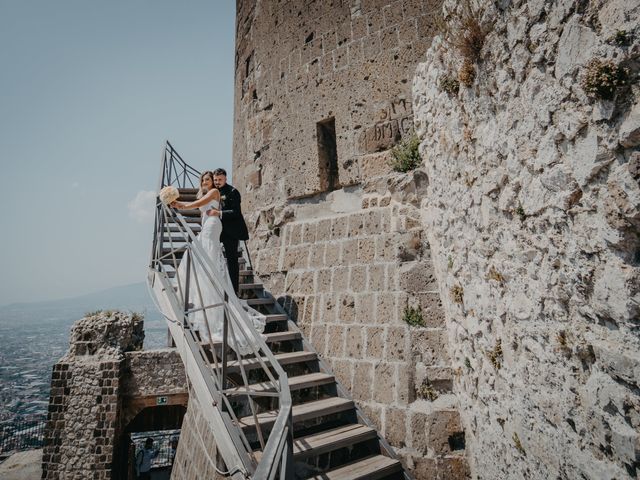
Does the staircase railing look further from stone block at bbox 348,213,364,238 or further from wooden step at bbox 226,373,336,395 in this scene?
stone block at bbox 348,213,364,238

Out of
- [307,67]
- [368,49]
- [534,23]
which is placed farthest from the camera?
[307,67]

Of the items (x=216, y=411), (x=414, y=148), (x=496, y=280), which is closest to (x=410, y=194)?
(x=414, y=148)

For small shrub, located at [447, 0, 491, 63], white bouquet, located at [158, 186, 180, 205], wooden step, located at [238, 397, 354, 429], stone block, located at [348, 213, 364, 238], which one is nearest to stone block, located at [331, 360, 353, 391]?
wooden step, located at [238, 397, 354, 429]

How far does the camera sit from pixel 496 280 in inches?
106

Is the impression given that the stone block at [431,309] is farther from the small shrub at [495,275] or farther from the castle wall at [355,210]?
the small shrub at [495,275]

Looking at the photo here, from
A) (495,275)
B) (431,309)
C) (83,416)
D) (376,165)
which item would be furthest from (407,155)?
(83,416)

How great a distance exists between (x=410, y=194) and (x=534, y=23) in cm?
229

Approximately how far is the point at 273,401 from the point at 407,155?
10.5 feet

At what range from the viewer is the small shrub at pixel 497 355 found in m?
2.71

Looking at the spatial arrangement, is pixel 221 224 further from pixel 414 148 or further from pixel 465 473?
pixel 465 473

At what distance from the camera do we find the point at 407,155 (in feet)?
14.1

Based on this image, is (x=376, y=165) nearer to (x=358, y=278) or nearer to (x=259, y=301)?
(x=358, y=278)

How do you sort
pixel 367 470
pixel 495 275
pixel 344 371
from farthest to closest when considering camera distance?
pixel 344 371 < pixel 367 470 < pixel 495 275

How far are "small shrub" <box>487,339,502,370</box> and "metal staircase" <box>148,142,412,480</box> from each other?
142cm
